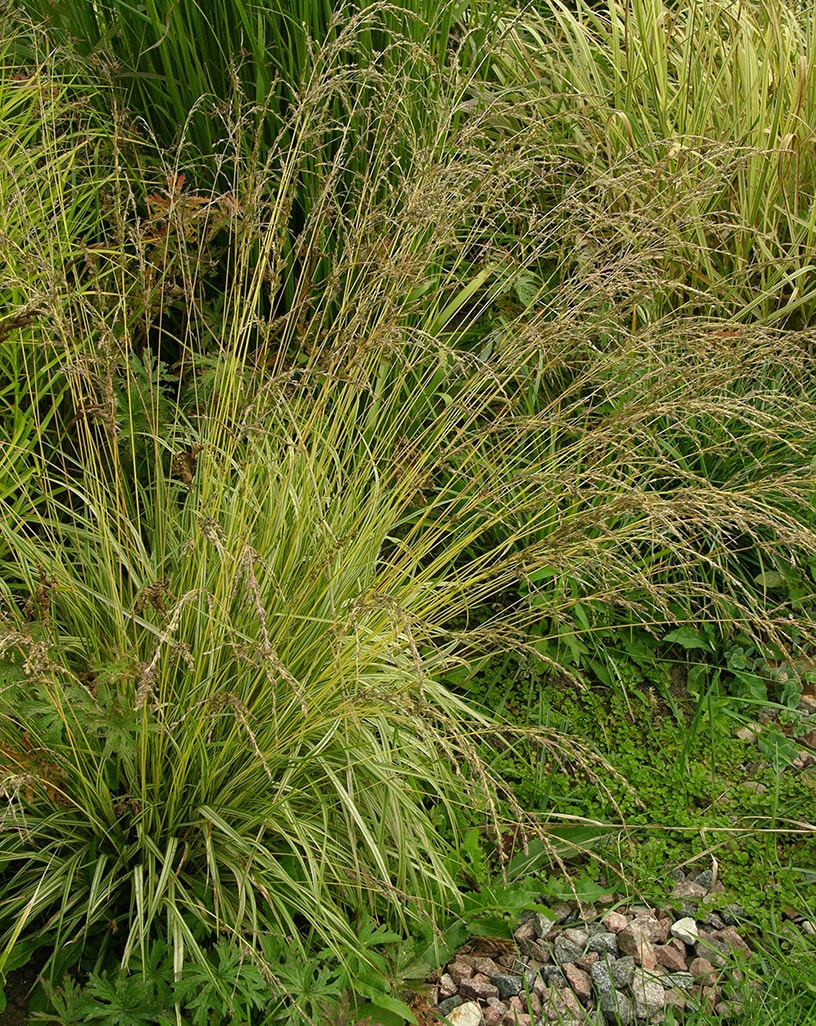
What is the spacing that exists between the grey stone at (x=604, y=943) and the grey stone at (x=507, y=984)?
0.63ft

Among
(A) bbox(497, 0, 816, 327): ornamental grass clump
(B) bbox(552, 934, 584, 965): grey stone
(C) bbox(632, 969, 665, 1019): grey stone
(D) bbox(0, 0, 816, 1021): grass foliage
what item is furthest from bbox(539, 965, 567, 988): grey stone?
(A) bbox(497, 0, 816, 327): ornamental grass clump

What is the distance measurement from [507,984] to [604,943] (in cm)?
26

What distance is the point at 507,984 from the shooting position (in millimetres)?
2320

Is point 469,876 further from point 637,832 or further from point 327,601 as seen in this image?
point 327,601

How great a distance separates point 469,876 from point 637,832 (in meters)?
0.48

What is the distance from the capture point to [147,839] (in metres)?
2.05

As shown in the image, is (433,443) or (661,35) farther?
(661,35)

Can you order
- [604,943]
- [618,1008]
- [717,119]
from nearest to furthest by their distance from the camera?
[618,1008] → [604,943] → [717,119]

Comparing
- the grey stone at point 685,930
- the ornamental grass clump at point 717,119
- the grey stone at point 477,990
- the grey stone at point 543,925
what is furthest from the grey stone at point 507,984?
the ornamental grass clump at point 717,119

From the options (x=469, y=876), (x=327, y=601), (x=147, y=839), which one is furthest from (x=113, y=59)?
(x=469, y=876)

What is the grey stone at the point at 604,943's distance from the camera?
7.96 feet

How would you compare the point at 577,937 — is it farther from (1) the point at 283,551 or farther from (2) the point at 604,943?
(1) the point at 283,551

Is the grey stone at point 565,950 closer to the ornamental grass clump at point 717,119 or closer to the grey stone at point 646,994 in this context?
the grey stone at point 646,994

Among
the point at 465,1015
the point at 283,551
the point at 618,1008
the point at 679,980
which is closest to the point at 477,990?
the point at 465,1015
